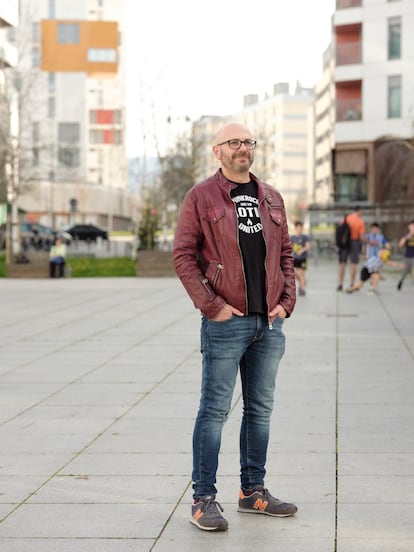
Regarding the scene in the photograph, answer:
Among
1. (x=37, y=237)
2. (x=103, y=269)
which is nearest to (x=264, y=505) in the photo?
(x=103, y=269)

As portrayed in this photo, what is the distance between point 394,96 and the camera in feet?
192

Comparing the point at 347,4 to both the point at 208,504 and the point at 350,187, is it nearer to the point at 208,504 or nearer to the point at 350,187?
the point at 350,187

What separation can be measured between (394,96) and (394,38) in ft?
9.07

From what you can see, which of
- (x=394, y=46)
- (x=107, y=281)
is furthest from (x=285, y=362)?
(x=394, y=46)

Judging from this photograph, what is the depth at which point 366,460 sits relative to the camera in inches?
292

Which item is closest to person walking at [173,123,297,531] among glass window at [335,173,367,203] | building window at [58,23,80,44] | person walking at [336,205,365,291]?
person walking at [336,205,365,291]

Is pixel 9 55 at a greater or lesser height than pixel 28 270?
greater

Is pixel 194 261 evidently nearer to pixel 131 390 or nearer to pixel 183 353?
pixel 131 390

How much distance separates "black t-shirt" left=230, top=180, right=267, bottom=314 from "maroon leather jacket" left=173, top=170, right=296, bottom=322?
0.09 feet

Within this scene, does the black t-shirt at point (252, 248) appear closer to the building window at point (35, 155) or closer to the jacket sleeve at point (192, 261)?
the jacket sleeve at point (192, 261)

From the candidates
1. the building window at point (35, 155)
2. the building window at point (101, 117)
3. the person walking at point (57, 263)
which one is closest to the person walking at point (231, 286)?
the person walking at point (57, 263)

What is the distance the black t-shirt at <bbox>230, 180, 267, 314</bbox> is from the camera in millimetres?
5848

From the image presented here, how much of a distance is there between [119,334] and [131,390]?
19.5 ft

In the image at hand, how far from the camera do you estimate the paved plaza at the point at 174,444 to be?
5746 millimetres
